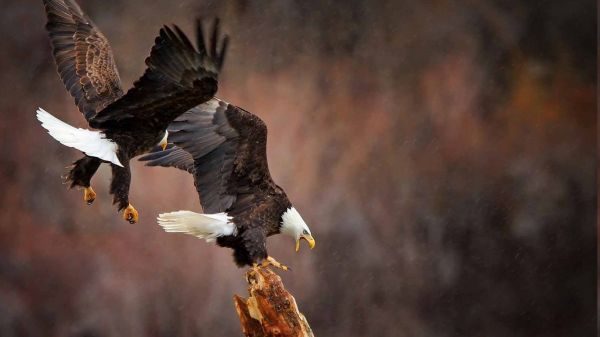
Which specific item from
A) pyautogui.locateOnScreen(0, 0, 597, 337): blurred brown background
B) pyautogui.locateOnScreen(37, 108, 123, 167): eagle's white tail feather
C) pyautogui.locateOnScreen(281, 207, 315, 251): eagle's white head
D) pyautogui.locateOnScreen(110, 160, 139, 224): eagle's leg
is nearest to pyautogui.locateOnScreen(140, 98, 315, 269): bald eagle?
pyautogui.locateOnScreen(281, 207, 315, 251): eagle's white head

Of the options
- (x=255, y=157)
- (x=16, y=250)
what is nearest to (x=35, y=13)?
(x=16, y=250)

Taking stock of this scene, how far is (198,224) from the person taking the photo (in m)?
4.29

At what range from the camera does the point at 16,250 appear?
22.8 ft

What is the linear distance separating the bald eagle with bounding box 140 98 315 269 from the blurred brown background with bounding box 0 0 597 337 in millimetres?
2238

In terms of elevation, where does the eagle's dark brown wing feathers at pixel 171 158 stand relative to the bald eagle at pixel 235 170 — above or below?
above

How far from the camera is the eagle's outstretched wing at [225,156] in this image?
15.1 feet

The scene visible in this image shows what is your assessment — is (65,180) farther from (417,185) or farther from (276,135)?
(417,185)

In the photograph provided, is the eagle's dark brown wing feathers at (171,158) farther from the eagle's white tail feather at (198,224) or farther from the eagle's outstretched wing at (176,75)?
the eagle's outstretched wing at (176,75)

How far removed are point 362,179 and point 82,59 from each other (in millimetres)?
2821

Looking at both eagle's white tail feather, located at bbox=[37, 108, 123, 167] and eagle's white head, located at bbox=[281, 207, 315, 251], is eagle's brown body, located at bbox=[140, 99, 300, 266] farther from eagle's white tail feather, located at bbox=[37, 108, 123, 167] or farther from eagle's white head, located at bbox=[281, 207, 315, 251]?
eagle's white tail feather, located at bbox=[37, 108, 123, 167]

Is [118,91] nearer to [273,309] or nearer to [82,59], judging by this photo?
[82,59]

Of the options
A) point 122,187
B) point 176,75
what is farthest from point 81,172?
point 176,75

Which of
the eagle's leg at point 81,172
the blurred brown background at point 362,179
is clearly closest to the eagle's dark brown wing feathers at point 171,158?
the eagle's leg at point 81,172

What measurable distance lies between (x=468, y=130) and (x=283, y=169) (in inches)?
56.0
